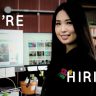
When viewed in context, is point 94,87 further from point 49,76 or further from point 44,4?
point 44,4

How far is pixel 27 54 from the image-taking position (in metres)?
2.38

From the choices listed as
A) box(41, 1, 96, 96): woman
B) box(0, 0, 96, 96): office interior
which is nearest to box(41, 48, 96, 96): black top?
box(41, 1, 96, 96): woman

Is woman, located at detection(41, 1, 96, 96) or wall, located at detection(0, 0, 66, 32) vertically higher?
wall, located at detection(0, 0, 66, 32)

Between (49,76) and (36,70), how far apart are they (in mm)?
1466

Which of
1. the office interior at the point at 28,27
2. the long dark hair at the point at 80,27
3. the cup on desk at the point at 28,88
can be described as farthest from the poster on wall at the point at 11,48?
the long dark hair at the point at 80,27

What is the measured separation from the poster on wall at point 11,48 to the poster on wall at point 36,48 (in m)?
0.06

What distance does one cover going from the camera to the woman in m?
0.87

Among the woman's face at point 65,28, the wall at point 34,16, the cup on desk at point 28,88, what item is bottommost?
the cup on desk at point 28,88

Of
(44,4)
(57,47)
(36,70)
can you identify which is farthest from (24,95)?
(57,47)

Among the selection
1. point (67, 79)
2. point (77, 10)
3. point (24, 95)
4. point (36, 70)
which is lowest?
point (24, 95)

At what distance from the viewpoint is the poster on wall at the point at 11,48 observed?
2273 mm

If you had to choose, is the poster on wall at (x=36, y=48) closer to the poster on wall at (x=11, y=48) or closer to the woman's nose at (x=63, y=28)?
the poster on wall at (x=11, y=48)

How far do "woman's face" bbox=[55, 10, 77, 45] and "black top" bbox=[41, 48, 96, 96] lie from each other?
5 centimetres

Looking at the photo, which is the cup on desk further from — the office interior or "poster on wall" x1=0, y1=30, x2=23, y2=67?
"poster on wall" x1=0, y1=30, x2=23, y2=67
